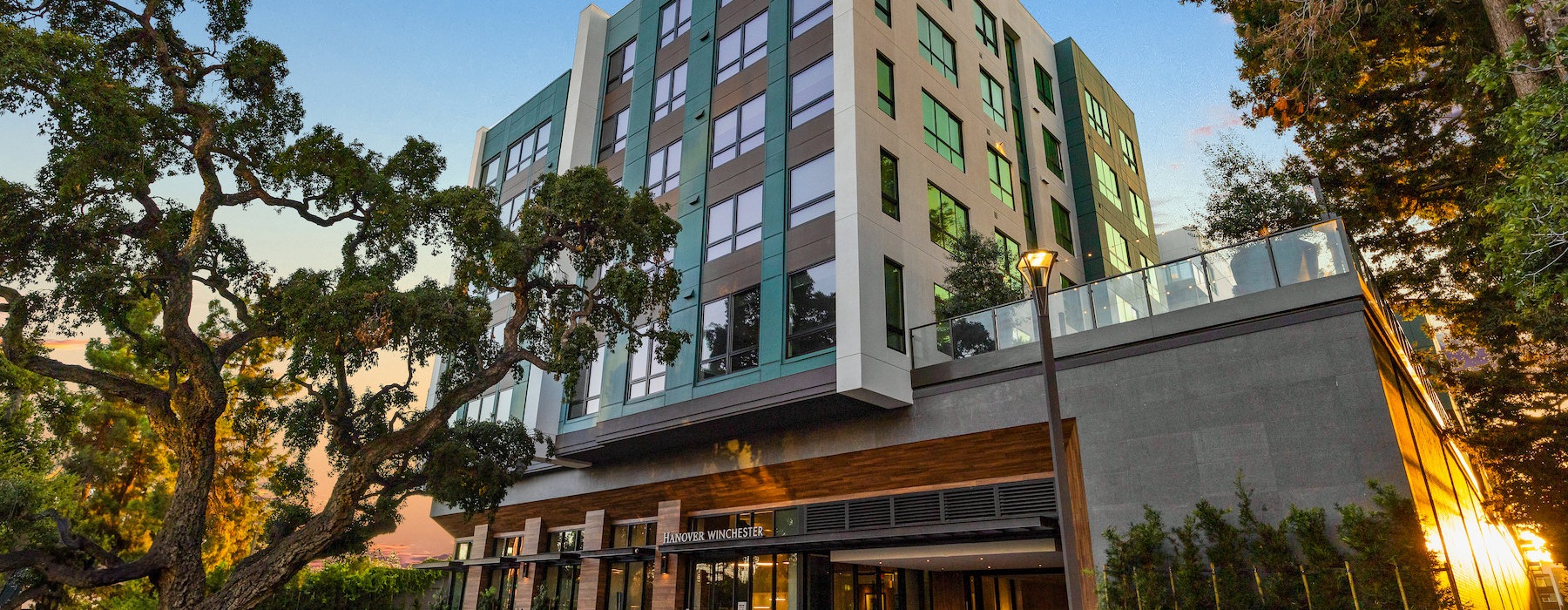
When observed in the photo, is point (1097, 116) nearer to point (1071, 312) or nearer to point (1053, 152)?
point (1053, 152)

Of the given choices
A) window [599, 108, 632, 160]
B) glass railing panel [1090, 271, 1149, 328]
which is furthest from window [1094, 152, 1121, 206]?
window [599, 108, 632, 160]

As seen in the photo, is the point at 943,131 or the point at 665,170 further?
the point at 665,170

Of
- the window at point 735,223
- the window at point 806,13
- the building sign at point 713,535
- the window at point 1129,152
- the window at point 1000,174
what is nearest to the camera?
the building sign at point 713,535

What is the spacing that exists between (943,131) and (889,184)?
385 centimetres

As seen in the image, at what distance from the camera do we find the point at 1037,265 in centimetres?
977

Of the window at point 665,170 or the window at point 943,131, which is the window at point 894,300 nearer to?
the window at point 943,131

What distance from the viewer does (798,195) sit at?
18703 millimetres

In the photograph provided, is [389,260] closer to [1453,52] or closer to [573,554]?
[573,554]

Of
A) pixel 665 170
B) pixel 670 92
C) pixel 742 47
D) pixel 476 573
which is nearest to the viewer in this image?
pixel 742 47

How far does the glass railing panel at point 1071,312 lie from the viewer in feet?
47.9

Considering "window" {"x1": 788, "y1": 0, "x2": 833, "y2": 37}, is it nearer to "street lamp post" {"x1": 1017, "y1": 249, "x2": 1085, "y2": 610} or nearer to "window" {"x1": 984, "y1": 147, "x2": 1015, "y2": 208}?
"window" {"x1": 984, "y1": 147, "x2": 1015, "y2": 208}

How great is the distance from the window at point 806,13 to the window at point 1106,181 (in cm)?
1322

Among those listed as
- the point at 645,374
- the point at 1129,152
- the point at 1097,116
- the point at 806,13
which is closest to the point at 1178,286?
the point at 806,13

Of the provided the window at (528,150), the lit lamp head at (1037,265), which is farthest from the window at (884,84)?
the window at (528,150)
